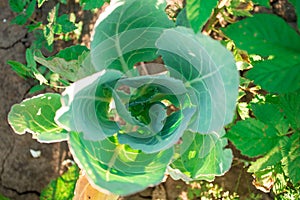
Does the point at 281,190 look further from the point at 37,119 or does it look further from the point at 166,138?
the point at 37,119

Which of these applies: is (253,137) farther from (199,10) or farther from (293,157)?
(199,10)

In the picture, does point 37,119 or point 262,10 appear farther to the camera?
point 262,10

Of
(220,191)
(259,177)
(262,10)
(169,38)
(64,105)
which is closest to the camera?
(64,105)

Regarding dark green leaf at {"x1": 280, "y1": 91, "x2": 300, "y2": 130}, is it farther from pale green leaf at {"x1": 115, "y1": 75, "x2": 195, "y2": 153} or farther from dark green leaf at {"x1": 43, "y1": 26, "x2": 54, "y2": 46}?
dark green leaf at {"x1": 43, "y1": 26, "x2": 54, "y2": 46}

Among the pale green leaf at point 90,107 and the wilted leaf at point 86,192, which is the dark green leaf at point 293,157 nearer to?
the pale green leaf at point 90,107

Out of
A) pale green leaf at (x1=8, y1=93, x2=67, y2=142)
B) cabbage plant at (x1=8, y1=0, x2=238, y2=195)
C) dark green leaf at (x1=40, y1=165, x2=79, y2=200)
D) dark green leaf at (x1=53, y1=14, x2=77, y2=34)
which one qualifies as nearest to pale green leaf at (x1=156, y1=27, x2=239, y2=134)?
cabbage plant at (x1=8, y1=0, x2=238, y2=195)

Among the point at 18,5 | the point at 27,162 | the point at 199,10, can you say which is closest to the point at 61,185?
the point at 27,162

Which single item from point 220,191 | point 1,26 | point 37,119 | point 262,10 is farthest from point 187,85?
point 1,26
